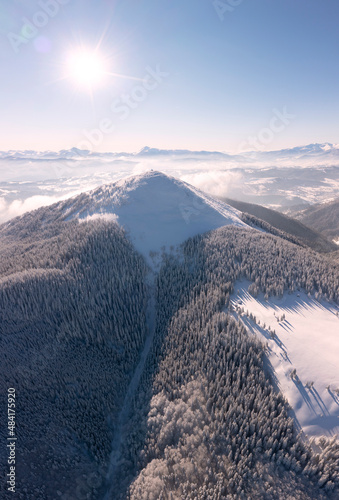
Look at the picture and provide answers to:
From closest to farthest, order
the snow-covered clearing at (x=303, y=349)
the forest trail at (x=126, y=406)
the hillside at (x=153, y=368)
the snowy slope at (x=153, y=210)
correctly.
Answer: the hillside at (x=153, y=368)
the snow-covered clearing at (x=303, y=349)
the forest trail at (x=126, y=406)
the snowy slope at (x=153, y=210)

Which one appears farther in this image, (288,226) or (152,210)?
(288,226)

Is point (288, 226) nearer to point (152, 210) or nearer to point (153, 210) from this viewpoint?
point (153, 210)

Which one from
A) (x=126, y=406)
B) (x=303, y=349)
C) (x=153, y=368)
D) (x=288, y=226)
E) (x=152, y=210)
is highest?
(x=152, y=210)

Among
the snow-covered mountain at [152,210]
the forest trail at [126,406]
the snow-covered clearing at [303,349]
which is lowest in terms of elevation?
the forest trail at [126,406]

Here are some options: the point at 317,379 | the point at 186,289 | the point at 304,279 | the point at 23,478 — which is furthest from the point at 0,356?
the point at 304,279

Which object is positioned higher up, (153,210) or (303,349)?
(153,210)

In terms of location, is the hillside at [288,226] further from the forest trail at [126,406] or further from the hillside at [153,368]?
the forest trail at [126,406]

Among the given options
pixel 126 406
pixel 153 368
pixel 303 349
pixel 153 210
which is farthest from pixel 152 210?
pixel 303 349

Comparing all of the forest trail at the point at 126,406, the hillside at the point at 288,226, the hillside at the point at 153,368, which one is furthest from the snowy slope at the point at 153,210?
the hillside at the point at 288,226
